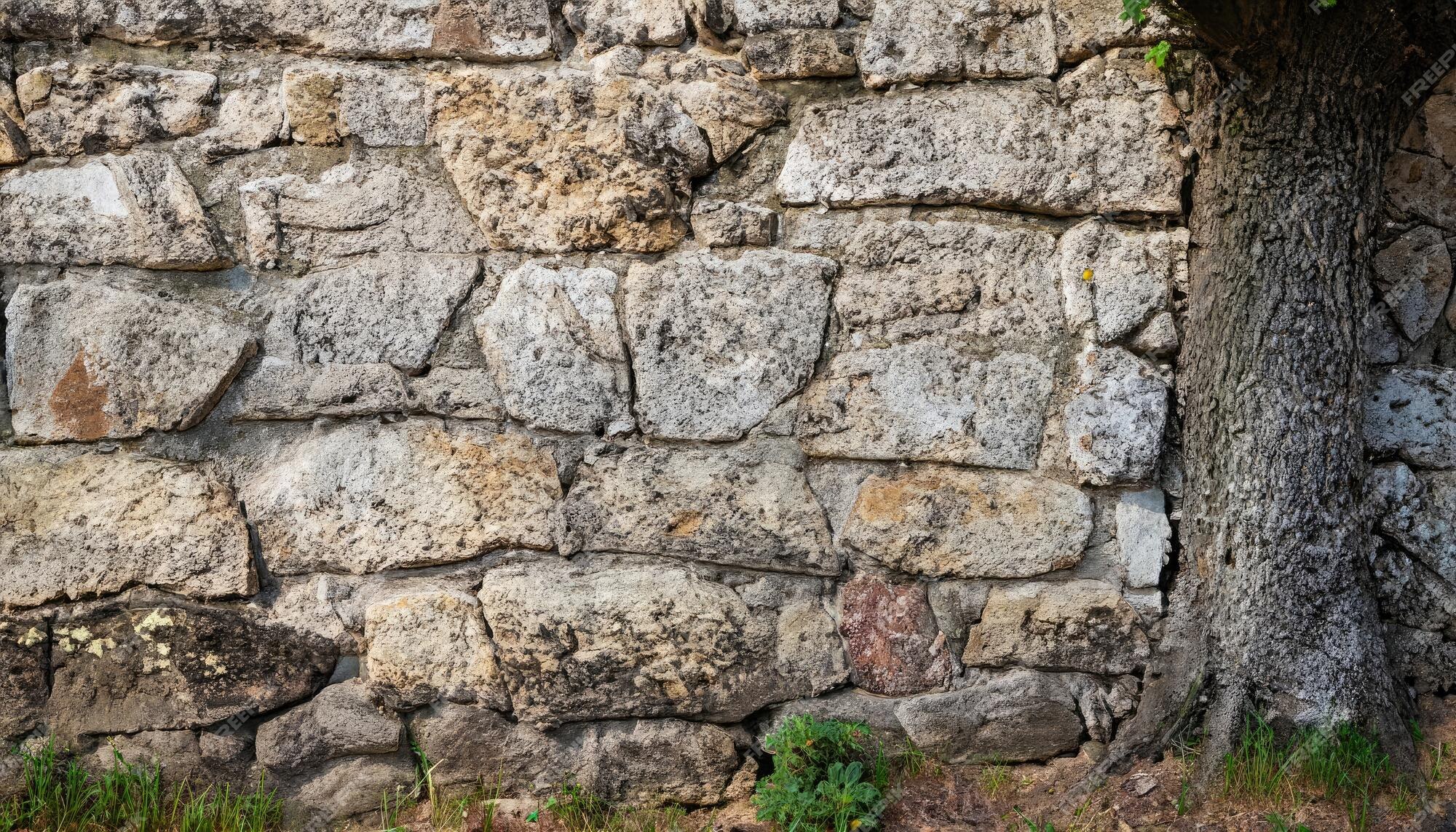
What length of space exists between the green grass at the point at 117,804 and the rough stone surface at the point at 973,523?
1444mm

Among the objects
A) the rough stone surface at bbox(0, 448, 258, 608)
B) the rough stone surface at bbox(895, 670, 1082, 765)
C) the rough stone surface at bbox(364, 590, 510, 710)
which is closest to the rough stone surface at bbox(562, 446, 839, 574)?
the rough stone surface at bbox(364, 590, 510, 710)

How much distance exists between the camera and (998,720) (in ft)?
6.70

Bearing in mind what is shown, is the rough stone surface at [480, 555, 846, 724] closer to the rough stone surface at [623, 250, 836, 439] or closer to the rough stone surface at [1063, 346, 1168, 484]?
the rough stone surface at [623, 250, 836, 439]

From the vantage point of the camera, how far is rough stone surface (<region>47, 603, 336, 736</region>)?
205cm

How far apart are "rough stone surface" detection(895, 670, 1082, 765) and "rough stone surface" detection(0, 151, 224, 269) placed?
1.83 meters

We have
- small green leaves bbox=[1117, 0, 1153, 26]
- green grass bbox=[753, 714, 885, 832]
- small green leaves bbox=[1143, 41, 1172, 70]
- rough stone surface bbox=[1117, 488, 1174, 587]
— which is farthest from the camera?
rough stone surface bbox=[1117, 488, 1174, 587]

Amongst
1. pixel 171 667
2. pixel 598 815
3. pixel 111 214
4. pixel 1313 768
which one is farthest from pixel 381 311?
pixel 1313 768

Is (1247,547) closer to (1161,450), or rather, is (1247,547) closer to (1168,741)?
(1161,450)

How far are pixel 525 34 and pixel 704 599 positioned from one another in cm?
127

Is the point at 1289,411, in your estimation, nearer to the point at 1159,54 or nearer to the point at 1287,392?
the point at 1287,392

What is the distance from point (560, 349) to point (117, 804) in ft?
4.44

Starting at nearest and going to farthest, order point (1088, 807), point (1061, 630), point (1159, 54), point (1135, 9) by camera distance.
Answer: point (1135, 9), point (1159, 54), point (1088, 807), point (1061, 630)

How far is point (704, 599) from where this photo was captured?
6.64ft

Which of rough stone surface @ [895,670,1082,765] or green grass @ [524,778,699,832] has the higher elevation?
rough stone surface @ [895,670,1082,765]
